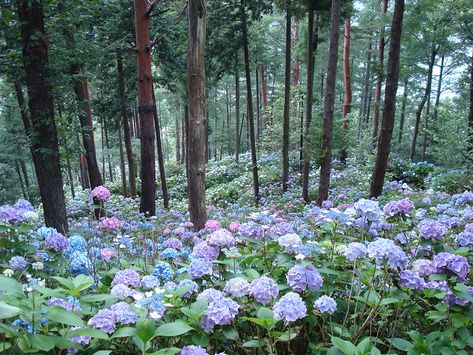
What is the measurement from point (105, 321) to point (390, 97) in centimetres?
746

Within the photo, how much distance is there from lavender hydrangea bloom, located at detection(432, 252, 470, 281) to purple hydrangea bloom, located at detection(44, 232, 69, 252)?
1.90m

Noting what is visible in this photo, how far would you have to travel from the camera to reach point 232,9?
39.2 feet

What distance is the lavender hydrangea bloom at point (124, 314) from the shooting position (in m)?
1.34

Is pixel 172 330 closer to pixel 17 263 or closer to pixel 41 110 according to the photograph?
pixel 17 263

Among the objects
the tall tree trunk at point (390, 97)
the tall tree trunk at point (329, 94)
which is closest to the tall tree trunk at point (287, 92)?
the tall tree trunk at point (329, 94)

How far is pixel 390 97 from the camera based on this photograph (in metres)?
7.47

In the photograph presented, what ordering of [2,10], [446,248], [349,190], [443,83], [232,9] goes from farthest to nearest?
1. [443,83]
2. [232,9]
3. [349,190]
4. [2,10]
5. [446,248]

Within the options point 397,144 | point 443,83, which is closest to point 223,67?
point 443,83

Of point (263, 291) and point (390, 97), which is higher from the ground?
point (390, 97)

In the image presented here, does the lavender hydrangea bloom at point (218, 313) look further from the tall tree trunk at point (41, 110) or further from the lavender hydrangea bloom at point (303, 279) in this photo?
the tall tree trunk at point (41, 110)

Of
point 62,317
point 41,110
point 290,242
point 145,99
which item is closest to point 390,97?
point 145,99

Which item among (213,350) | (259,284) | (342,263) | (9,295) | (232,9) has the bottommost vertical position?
(213,350)

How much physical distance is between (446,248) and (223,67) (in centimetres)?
1262

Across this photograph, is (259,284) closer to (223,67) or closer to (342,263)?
(342,263)
